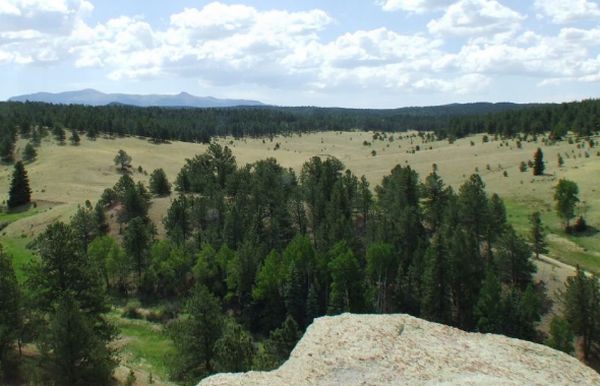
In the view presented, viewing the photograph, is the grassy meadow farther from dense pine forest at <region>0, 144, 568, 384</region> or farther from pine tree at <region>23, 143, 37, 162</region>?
dense pine forest at <region>0, 144, 568, 384</region>

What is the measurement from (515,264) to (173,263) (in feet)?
143

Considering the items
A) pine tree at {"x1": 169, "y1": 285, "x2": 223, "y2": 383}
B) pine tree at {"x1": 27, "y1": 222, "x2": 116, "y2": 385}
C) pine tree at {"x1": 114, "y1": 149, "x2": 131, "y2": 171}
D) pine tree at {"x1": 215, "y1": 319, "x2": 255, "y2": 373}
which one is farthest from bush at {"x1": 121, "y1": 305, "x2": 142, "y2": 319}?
pine tree at {"x1": 114, "y1": 149, "x2": 131, "y2": 171}

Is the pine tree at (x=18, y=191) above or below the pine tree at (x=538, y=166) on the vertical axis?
below

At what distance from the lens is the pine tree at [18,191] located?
115188 mm

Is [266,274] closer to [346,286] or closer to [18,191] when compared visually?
[346,286]

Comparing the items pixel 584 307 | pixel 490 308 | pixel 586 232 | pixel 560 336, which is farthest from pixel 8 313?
pixel 586 232

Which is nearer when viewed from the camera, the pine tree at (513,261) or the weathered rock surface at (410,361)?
the weathered rock surface at (410,361)

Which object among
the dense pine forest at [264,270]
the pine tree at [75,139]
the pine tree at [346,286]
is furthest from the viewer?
the pine tree at [75,139]

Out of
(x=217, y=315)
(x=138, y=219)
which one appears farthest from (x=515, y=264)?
(x=138, y=219)

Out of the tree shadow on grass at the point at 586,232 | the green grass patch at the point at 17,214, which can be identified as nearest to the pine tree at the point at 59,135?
the green grass patch at the point at 17,214

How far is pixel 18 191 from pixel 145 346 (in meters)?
75.4

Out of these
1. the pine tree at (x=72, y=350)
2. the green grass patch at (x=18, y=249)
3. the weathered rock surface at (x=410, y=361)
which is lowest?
the green grass patch at (x=18, y=249)

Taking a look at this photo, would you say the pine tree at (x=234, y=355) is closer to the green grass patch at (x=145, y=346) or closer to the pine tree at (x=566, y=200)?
the green grass patch at (x=145, y=346)

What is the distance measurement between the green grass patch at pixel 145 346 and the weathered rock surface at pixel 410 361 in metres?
31.2
